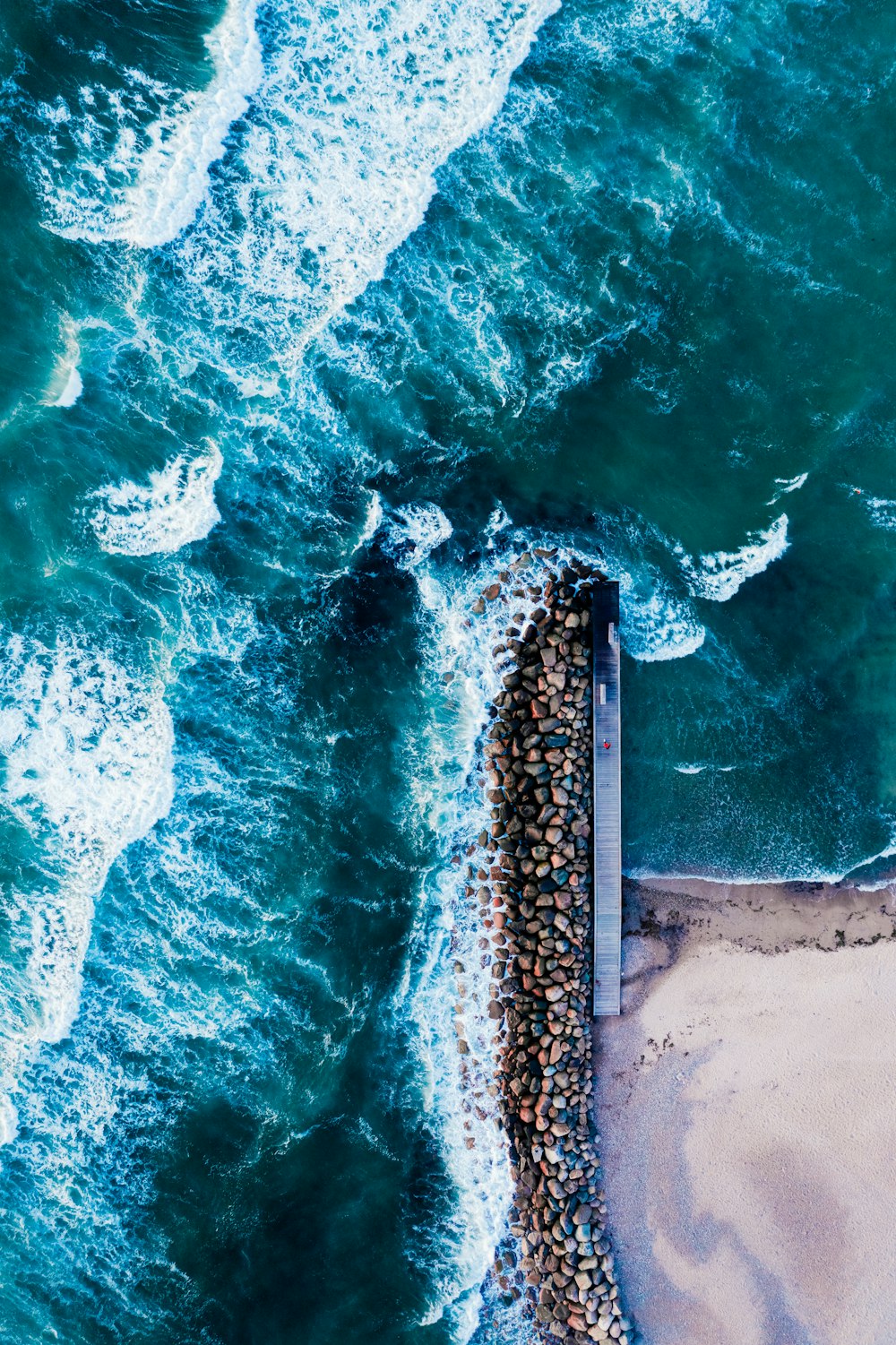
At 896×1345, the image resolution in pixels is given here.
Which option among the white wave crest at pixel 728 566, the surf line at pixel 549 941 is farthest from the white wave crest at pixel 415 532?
the white wave crest at pixel 728 566

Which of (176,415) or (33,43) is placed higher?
(33,43)

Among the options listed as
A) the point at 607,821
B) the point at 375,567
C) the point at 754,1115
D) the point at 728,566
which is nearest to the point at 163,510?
the point at 375,567

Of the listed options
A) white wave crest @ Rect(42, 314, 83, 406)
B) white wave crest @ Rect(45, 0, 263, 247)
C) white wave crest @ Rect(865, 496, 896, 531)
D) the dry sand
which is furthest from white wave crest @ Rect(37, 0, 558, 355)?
the dry sand

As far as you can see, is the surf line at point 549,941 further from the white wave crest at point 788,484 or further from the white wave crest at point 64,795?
the white wave crest at point 64,795

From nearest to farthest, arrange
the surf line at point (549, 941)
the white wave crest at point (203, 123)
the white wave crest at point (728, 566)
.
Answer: the white wave crest at point (203, 123), the surf line at point (549, 941), the white wave crest at point (728, 566)

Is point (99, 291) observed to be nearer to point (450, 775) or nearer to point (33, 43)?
point (33, 43)

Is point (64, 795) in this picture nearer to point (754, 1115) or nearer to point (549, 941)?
point (549, 941)

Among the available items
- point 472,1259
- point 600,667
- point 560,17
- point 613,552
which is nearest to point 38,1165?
point 472,1259
